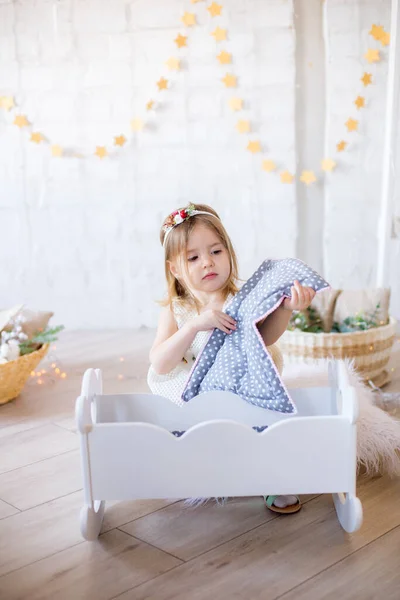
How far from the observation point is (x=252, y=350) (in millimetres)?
1395

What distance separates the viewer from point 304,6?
9.12ft

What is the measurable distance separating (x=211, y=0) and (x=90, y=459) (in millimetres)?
2148

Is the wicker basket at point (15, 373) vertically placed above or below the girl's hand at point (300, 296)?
below

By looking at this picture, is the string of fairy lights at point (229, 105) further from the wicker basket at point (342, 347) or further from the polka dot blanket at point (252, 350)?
the polka dot blanket at point (252, 350)

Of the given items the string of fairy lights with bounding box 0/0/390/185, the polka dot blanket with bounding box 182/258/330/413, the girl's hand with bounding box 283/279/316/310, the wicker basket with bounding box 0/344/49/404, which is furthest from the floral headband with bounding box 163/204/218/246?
the string of fairy lights with bounding box 0/0/390/185

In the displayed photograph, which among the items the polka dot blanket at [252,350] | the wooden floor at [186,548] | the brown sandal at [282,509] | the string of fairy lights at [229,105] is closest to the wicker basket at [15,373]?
the wooden floor at [186,548]

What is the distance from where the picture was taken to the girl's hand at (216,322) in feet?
4.78

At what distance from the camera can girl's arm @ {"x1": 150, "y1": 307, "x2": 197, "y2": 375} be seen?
1.51 meters

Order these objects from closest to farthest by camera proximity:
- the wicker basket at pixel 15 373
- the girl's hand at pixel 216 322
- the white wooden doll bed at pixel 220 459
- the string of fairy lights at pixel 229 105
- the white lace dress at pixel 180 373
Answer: the white wooden doll bed at pixel 220 459
the girl's hand at pixel 216 322
the white lace dress at pixel 180 373
the wicker basket at pixel 15 373
the string of fairy lights at pixel 229 105

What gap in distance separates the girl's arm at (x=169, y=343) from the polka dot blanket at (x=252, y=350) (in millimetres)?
51

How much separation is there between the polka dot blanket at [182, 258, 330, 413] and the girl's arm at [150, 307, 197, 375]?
51 mm

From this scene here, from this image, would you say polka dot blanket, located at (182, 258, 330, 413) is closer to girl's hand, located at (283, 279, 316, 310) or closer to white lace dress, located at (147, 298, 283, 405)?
girl's hand, located at (283, 279, 316, 310)

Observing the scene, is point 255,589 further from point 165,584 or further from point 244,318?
point 244,318

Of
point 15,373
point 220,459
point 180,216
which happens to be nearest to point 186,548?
point 220,459
